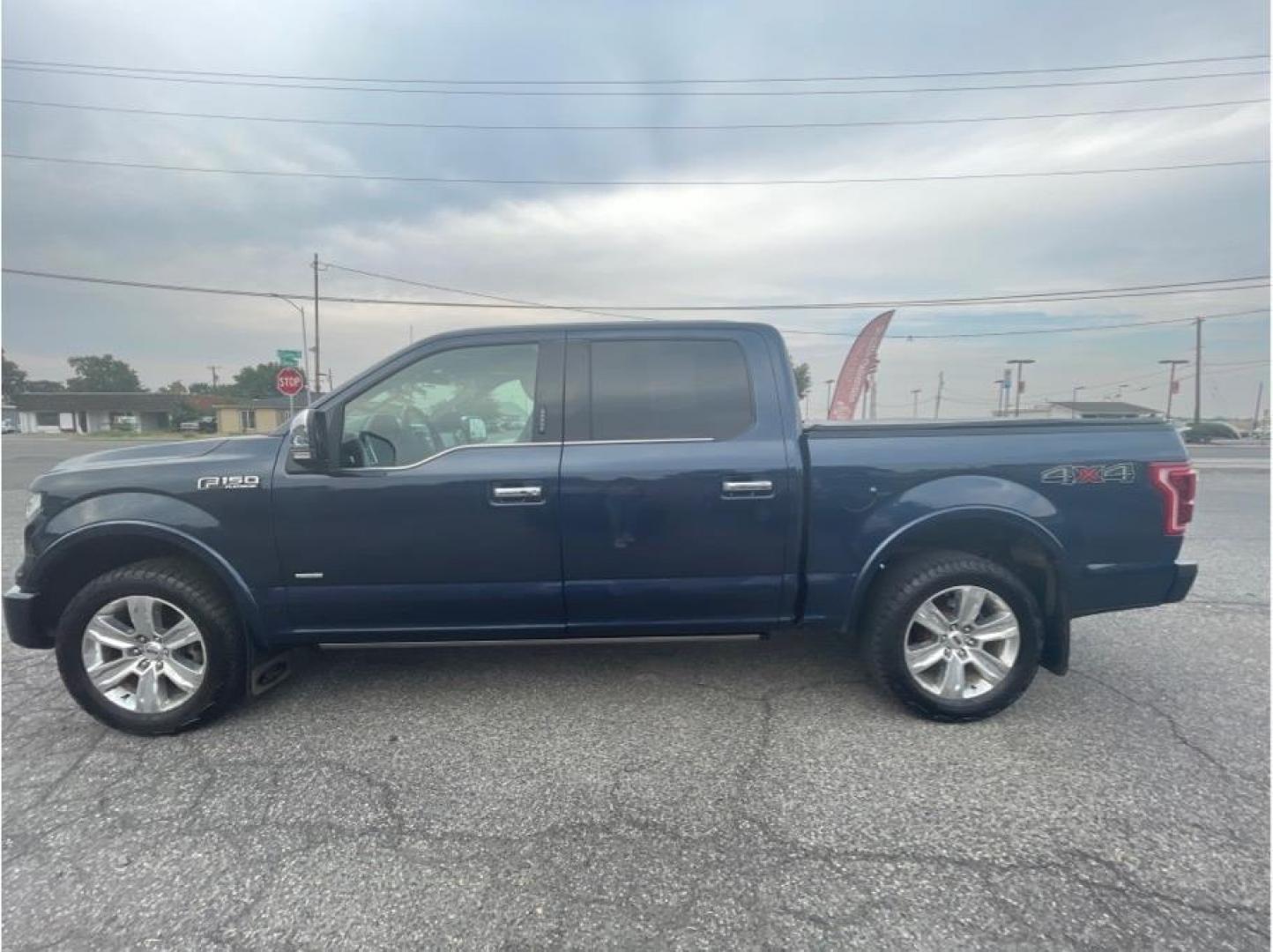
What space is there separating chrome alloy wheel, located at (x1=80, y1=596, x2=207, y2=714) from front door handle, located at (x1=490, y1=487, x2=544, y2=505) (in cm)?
154

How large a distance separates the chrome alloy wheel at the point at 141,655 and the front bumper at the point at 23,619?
289mm

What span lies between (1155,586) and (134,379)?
101863 mm

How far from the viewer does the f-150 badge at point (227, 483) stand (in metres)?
3.04

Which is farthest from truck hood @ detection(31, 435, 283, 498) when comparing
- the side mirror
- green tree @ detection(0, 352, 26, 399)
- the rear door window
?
green tree @ detection(0, 352, 26, 399)

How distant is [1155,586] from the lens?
318 centimetres

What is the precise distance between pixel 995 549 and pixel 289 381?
23183mm

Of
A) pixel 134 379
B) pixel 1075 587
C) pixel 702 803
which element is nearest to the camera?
pixel 702 803

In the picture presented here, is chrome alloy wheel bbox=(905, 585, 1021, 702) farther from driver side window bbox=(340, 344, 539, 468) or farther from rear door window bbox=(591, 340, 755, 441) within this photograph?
driver side window bbox=(340, 344, 539, 468)

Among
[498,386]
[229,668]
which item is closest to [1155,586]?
[498,386]

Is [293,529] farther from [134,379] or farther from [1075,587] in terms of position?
[134,379]

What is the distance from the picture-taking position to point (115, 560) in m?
3.21

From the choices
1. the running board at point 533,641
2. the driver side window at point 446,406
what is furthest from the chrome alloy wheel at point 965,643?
the driver side window at point 446,406

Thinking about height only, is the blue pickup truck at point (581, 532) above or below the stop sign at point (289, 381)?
below

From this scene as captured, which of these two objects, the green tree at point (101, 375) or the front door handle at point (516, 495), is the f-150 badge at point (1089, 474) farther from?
the green tree at point (101, 375)
